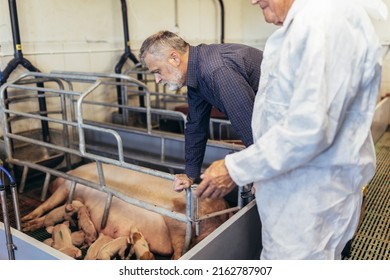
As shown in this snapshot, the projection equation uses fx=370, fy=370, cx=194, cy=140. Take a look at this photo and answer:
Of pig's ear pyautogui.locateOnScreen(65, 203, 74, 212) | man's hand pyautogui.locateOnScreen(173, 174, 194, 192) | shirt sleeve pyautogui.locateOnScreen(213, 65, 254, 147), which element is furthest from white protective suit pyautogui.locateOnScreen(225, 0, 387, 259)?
pig's ear pyautogui.locateOnScreen(65, 203, 74, 212)

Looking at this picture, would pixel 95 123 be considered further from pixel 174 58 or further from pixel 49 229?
pixel 174 58

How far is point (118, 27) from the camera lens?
400 centimetres

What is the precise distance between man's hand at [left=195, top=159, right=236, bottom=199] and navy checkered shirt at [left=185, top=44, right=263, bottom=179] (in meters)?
0.46

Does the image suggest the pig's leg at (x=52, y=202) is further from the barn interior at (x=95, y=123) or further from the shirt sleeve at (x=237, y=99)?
the shirt sleeve at (x=237, y=99)

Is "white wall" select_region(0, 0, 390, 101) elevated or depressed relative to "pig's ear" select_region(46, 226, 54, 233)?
elevated

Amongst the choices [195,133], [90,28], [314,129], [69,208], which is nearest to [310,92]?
[314,129]

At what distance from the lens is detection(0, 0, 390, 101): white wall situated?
319 cm

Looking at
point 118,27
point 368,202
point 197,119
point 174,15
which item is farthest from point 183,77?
point 174,15

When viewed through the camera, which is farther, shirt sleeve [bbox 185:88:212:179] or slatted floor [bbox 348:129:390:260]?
slatted floor [bbox 348:129:390:260]

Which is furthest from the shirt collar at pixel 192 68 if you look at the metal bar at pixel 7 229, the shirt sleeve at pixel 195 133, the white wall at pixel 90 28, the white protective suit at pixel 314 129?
the white wall at pixel 90 28

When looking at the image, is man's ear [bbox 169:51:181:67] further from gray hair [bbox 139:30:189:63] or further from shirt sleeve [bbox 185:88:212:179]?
shirt sleeve [bbox 185:88:212:179]

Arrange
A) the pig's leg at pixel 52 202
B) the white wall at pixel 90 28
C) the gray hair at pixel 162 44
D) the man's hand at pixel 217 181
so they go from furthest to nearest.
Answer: the white wall at pixel 90 28 < the pig's leg at pixel 52 202 < the gray hair at pixel 162 44 < the man's hand at pixel 217 181

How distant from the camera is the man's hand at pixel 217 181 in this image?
104cm
